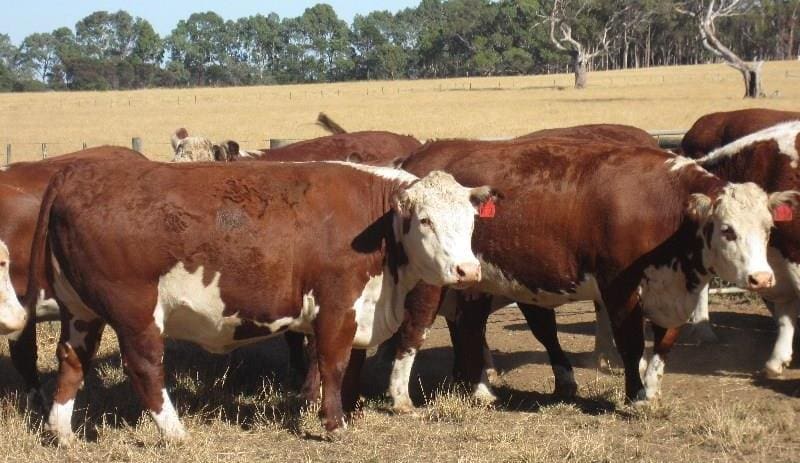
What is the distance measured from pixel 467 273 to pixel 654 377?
5.84 ft

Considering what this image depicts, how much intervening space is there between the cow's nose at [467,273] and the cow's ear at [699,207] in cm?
146

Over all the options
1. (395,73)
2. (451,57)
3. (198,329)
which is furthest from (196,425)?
(395,73)

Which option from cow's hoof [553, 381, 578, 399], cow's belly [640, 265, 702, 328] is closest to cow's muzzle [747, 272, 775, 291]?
cow's belly [640, 265, 702, 328]

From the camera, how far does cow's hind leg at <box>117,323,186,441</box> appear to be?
20.6 feet

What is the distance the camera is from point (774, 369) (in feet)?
26.4

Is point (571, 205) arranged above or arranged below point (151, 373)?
above

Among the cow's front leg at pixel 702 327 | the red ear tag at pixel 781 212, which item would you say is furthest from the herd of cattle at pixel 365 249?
the cow's front leg at pixel 702 327

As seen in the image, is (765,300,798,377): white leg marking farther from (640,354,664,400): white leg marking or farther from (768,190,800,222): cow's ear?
(768,190,800,222): cow's ear

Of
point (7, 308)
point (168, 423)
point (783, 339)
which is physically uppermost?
point (7, 308)

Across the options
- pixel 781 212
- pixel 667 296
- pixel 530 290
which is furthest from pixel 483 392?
pixel 781 212

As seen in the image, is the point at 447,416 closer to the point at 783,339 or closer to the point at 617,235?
the point at 617,235

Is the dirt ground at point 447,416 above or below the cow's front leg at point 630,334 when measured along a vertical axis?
below

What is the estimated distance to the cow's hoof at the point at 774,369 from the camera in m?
8.02

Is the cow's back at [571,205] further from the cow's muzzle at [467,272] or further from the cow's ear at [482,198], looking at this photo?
the cow's muzzle at [467,272]
